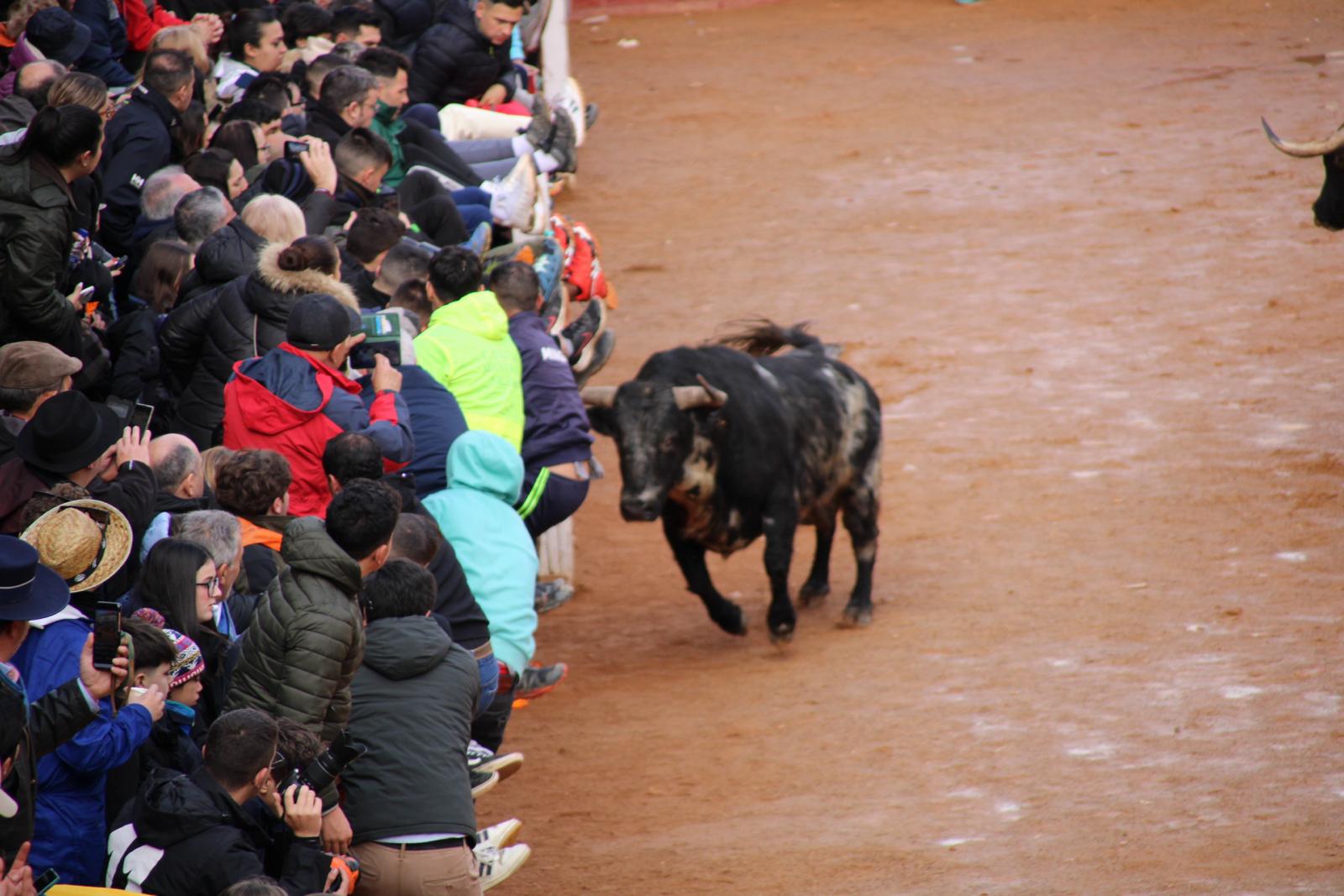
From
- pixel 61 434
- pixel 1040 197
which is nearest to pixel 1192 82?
pixel 1040 197

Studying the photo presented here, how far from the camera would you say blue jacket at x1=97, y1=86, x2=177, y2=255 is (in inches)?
350

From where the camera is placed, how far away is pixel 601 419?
1034 cm

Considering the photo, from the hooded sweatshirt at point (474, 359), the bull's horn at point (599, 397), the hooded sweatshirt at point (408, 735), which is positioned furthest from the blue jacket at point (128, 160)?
the hooded sweatshirt at point (408, 735)

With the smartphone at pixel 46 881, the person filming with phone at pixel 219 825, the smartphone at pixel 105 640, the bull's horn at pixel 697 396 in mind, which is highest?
the smartphone at pixel 105 640

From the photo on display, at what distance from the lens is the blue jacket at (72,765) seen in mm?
4797

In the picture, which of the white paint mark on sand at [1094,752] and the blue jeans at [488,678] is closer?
the blue jeans at [488,678]

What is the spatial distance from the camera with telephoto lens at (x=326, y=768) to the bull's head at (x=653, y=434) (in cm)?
447

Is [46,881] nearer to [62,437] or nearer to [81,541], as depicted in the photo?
[81,541]

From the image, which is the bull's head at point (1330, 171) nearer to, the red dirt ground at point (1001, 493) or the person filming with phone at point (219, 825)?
the red dirt ground at point (1001, 493)

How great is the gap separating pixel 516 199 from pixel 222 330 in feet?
11.1

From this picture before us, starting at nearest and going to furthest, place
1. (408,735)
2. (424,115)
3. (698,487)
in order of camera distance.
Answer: (408,735)
(698,487)
(424,115)

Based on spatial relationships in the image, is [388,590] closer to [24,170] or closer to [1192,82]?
[24,170]

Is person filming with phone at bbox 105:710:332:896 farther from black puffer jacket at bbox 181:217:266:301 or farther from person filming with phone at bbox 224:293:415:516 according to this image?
black puffer jacket at bbox 181:217:266:301

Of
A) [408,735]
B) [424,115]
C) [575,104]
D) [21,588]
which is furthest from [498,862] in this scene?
[575,104]
